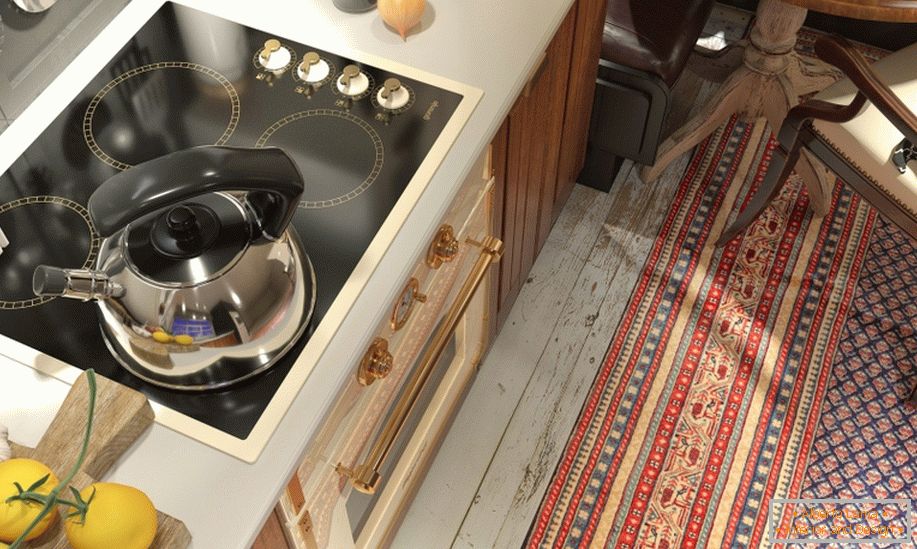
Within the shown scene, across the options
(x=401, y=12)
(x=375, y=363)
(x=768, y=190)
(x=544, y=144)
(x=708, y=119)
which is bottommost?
(x=375, y=363)

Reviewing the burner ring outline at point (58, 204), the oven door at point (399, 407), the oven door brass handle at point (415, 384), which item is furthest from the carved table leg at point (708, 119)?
the burner ring outline at point (58, 204)

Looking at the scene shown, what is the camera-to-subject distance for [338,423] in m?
1.13

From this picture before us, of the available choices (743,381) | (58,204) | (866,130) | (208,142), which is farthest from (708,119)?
(58,204)

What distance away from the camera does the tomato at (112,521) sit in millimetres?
804

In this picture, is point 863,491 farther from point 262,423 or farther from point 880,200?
point 262,423

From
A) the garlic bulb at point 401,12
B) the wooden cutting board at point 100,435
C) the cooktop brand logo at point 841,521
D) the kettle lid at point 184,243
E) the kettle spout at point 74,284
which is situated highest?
the garlic bulb at point 401,12

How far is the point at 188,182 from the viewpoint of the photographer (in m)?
0.85

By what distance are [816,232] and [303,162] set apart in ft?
4.99

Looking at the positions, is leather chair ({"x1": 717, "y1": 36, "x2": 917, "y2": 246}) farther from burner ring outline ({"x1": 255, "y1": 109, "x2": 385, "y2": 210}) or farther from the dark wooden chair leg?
burner ring outline ({"x1": 255, "y1": 109, "x2": 385, "y2": 210})

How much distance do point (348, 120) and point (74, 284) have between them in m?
0.44

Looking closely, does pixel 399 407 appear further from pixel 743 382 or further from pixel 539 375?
pixel 743 382

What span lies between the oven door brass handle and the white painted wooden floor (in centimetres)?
48

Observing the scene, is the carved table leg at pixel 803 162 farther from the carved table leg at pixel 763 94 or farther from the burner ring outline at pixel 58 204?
the burner ring outline at pixel 58 204

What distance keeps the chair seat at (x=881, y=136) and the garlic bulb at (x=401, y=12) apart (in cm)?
93
